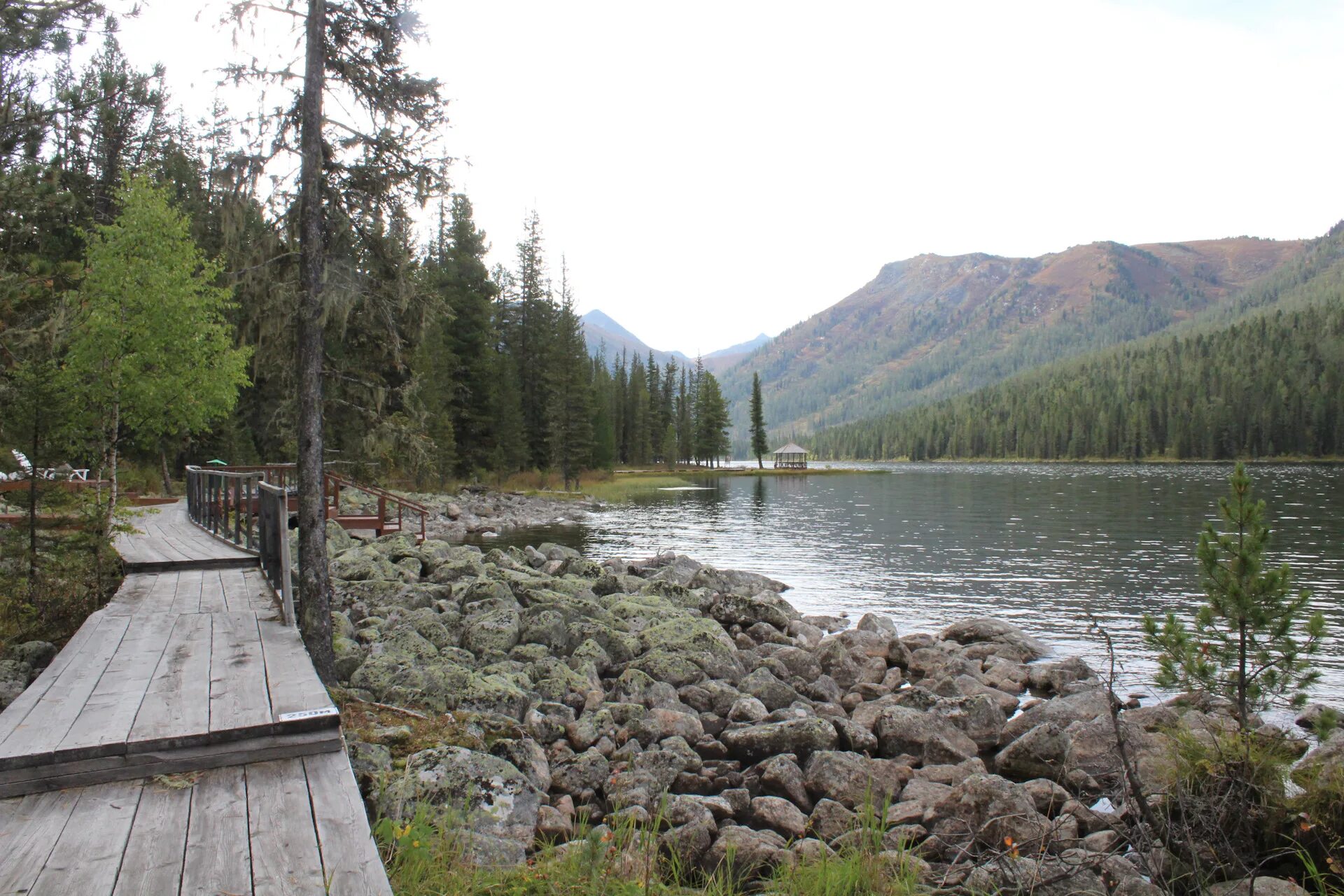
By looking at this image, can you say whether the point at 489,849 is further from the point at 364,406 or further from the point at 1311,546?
the point at 1311,546

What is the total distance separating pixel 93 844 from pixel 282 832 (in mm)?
756

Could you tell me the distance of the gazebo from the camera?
3975 inches

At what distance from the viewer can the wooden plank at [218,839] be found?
290cm

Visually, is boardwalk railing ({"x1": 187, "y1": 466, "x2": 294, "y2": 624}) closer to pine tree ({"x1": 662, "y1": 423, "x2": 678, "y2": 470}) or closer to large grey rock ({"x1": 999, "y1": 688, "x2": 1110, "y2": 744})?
large grey rock ({"x1": 999, "y1": 688, "x2": 1110, "y2": 744})

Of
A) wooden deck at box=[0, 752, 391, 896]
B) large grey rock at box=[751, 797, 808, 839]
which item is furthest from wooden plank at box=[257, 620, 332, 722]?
large grey rock at box=[751, 797, 808, 839]

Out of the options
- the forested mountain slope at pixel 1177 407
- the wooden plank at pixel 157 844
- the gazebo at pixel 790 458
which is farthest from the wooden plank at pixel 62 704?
the forested mountain slope at pixel 1177 407

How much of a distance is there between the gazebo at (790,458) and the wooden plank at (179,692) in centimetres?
9562

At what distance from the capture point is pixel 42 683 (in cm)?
500

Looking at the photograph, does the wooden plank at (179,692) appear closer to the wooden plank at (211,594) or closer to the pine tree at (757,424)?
the wooden plank at (211,594)

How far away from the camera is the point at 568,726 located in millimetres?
7891

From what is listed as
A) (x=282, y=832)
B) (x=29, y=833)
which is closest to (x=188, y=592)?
(x=29, y=833)

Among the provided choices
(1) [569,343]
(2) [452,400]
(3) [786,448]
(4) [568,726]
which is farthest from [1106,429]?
(4) [568,726]

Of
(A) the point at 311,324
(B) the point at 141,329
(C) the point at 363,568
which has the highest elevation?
(B) the point at 141,329

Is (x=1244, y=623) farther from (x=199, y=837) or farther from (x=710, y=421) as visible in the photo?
(x=710, y=421)
